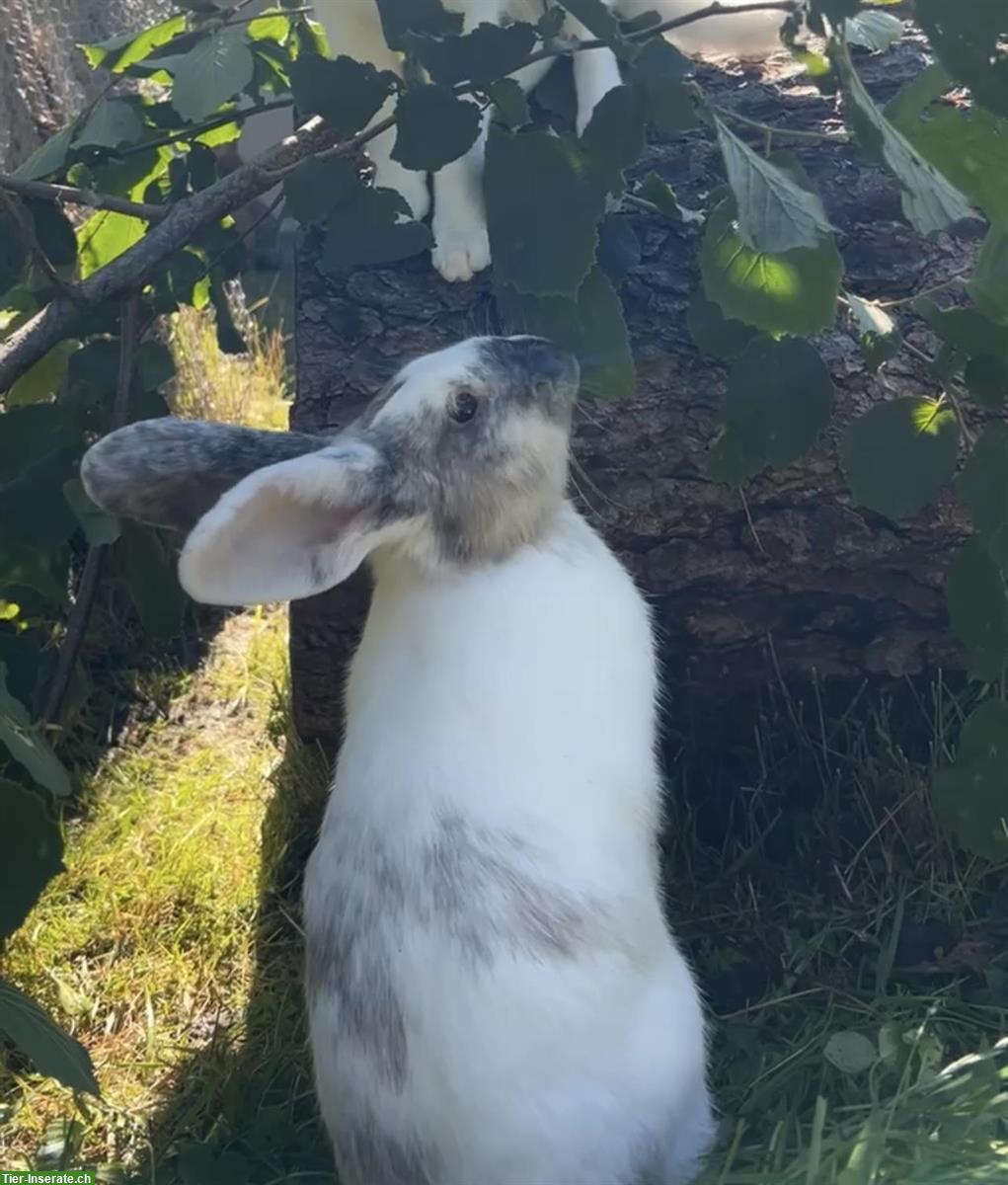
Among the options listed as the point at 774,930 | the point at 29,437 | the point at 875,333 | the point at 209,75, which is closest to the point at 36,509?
the point at 29,437

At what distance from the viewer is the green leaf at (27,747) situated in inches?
71.3

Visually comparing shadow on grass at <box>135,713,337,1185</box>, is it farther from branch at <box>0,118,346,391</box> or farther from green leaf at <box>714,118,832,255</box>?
green leaf at <box>714,118,832,255</box>

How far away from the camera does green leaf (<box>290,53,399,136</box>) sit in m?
2.11

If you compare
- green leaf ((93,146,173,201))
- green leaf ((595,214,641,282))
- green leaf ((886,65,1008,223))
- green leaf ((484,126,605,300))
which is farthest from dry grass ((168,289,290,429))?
green leaf ((886,65,1008,223))

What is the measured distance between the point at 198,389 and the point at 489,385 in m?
2.38

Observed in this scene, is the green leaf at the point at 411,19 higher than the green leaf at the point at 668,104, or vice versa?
the green leaf at the point at 411,19

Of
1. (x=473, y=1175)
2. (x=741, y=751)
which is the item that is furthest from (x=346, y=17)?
(x=473, y=1175)

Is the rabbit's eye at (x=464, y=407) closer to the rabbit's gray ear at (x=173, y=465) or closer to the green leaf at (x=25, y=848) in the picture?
the rabbit's gray ear at (x=173, y=465)

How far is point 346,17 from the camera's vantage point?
2.87 m

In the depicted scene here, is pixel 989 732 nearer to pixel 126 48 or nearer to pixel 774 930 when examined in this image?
pixel 774 930

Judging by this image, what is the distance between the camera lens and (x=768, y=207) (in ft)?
6.24

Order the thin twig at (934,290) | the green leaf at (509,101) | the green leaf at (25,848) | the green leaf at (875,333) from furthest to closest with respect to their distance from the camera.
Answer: the thin twig at (934,290)
the green leaf at (875,333)
the green leaf at (509,101)
the green leaf at (25,848)

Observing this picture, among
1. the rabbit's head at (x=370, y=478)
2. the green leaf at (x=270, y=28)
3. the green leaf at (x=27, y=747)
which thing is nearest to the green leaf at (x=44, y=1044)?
the green leaf at (x=27, y=747)

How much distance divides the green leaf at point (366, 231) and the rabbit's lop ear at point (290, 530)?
1.34 ft
